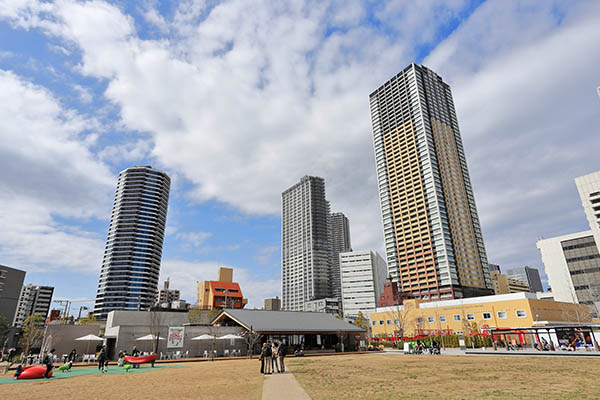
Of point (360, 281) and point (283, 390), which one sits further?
point (360, 281)

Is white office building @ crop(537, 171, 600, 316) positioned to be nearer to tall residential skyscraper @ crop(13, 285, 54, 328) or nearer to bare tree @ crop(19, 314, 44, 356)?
bare tree @ crop(19, 314, 44, 356)

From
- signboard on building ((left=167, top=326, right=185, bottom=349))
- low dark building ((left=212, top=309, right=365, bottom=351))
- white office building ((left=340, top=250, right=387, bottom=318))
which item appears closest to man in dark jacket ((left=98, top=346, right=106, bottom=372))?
signboard on building ((left=167, top=326, right=185, bottom=349))

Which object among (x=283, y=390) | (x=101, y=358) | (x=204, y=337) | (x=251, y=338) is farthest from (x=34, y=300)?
(x=283, y=390)

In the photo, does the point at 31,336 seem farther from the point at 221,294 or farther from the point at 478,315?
the point at 478,315

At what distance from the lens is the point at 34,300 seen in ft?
501

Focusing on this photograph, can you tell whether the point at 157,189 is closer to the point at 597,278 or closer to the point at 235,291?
the point at 235,291

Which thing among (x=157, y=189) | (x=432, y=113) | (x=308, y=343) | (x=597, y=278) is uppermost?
(x=432, y=113)

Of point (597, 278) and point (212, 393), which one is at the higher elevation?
point (597, 278)

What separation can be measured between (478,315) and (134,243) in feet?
461

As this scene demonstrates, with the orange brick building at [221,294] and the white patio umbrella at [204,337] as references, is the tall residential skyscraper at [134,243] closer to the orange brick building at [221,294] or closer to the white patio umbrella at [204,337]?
the orange brick building at [221,294]

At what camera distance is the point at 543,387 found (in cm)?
1292

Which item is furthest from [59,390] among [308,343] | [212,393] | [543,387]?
[308,343]

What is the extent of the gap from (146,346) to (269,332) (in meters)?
14.2

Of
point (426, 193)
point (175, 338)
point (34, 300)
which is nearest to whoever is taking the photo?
point (175, 338)
